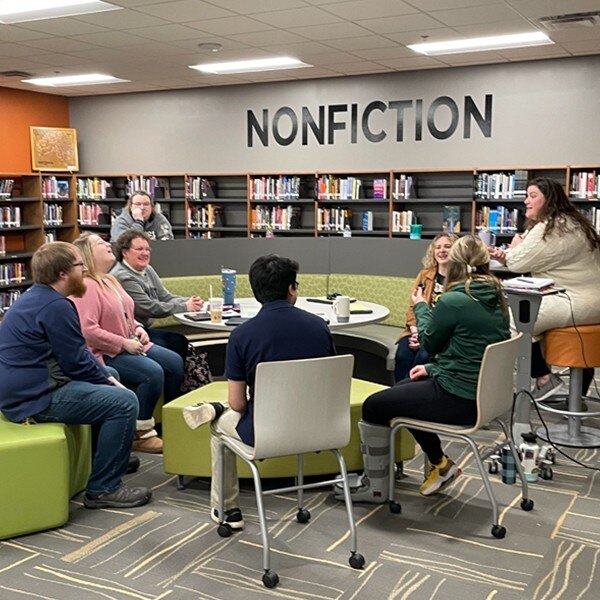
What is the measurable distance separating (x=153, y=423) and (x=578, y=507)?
7.87 feet

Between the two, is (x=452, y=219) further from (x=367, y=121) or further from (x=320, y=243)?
(x=320, y=243)

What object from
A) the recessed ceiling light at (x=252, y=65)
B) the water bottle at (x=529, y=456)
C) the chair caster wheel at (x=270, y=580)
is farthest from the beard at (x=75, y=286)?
the recessed ceiling light at (x=252, y=65)

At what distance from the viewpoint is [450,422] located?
3328mm

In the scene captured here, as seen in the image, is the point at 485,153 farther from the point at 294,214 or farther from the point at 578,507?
the point at 578,507

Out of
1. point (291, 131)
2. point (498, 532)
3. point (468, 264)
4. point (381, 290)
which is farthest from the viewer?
point (291, 131)

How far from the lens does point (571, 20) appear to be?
6.03 metres

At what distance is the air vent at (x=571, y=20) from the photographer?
5875mm

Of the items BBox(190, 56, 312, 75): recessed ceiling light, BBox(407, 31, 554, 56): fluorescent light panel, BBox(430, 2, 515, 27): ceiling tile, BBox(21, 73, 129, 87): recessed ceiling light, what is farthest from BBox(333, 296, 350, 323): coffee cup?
BBox(21, 73, 129, 87): recessed ceiling light

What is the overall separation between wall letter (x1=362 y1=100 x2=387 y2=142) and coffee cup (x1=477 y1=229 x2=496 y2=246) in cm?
175

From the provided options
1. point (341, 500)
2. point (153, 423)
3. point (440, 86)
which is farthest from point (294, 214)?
point (341, 500)

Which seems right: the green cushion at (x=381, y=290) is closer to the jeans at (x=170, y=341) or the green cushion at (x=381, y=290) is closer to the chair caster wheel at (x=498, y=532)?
the jeans at (x=170, y=341)

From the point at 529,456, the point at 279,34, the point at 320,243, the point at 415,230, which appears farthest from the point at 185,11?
the point at 529,456

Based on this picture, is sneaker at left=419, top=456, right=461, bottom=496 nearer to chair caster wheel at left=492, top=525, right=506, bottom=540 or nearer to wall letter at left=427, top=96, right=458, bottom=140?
chair caster wheel at left=492, top=525, right=506, bottom=540

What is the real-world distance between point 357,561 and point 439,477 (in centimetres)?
84
